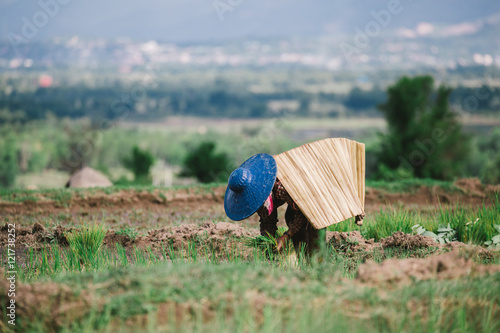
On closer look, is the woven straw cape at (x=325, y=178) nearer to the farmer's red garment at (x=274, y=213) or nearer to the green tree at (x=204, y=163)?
the farmer's red garment at (x=274, y=213)

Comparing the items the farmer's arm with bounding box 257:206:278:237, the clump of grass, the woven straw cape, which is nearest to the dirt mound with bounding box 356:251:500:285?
the woven straw cape

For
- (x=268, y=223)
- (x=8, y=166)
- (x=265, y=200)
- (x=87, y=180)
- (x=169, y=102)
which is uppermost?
(x=169, y=102)

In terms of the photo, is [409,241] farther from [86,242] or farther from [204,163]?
[204,163]

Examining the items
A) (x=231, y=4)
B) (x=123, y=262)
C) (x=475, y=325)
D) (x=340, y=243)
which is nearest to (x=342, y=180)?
(x=340, y=243)

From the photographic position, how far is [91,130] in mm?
62250

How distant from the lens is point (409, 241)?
211 inches

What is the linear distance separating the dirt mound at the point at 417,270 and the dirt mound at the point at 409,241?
1456mm

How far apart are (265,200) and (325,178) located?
2.03 ft

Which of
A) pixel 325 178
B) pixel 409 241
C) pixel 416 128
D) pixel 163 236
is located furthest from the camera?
pixel 416 128

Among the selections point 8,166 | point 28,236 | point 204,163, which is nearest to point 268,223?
point 28,236

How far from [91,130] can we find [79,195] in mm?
55664

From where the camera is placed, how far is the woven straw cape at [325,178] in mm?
4602

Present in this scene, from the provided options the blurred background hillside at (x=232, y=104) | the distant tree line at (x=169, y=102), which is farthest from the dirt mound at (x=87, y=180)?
the distant tree line at (x=169, y=102)

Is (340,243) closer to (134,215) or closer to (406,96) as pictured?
(134,215)
